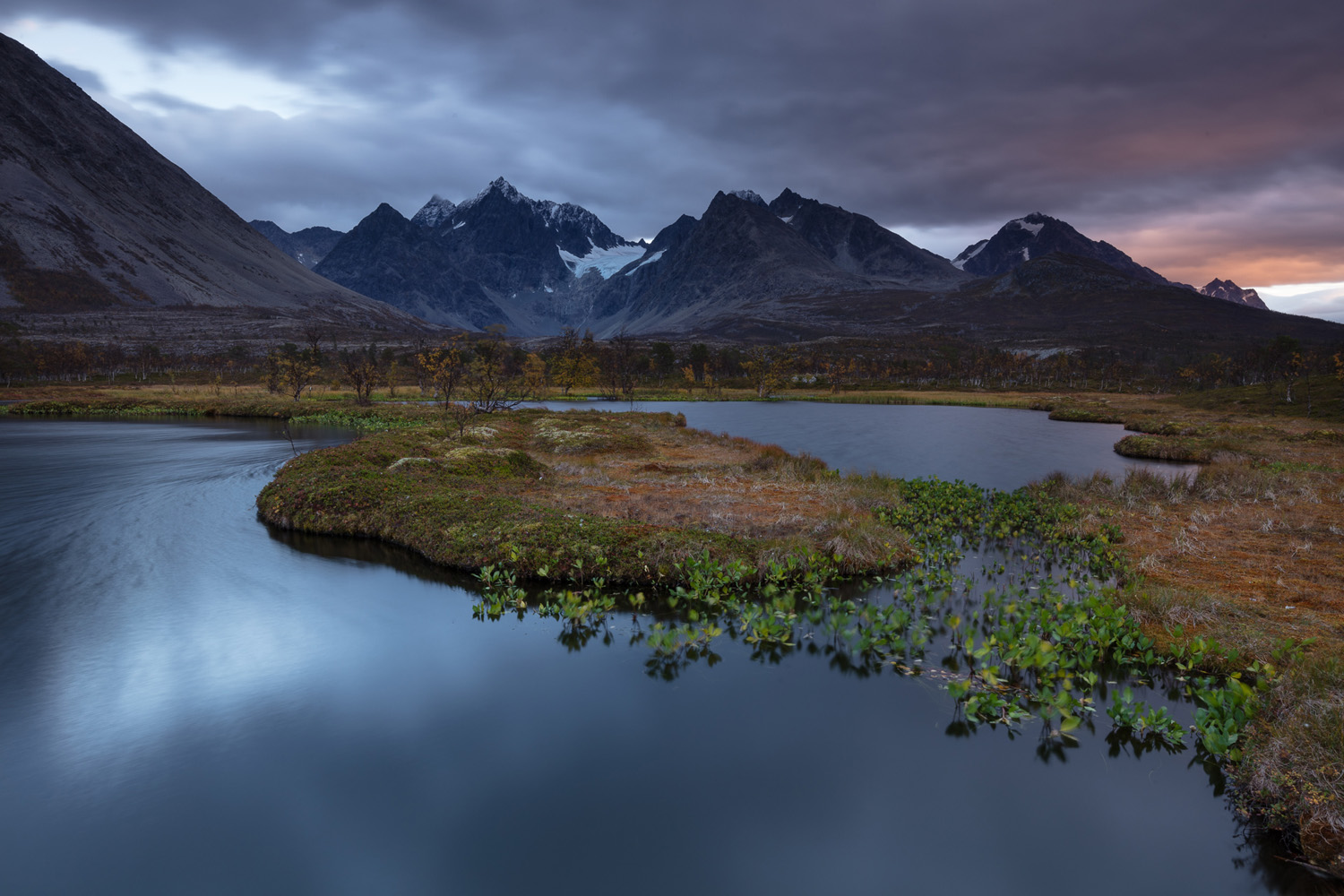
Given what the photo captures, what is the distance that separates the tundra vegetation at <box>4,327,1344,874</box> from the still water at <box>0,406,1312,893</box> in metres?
0.92

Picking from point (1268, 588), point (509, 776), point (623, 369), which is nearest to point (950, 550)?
point (1268, 588)

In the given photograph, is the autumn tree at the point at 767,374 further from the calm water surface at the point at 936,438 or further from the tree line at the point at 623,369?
the calm water surface at the point at 936,438

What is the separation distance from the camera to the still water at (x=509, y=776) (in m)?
8.41

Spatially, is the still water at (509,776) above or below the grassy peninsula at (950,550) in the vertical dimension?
below

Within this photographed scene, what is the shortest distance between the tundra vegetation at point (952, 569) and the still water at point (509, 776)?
0.92 meters

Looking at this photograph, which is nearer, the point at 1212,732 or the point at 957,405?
the point at 1212,732

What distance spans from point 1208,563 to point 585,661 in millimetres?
18745

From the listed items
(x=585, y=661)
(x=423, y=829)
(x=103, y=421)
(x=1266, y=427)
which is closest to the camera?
(x=423, y=829)

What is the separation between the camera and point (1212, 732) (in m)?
9.35

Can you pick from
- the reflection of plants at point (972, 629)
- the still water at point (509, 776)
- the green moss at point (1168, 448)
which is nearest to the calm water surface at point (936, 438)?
the green moss at point (1168, 448)

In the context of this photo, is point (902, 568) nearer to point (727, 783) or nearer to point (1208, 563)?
point (1208, 563)

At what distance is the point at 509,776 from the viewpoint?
33.6 feet

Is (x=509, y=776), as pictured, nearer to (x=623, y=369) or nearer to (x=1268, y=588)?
(x=1268, y=588)

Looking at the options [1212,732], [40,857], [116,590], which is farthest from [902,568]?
[116,590]
